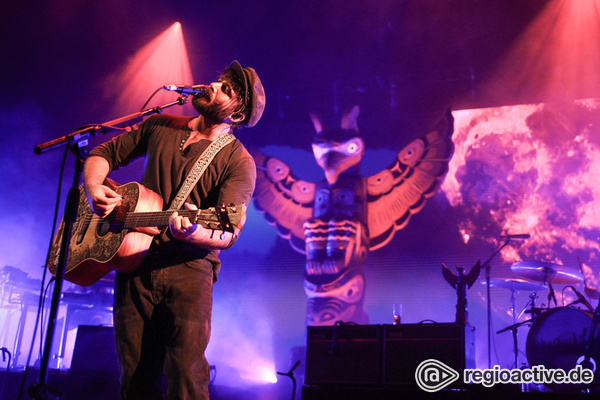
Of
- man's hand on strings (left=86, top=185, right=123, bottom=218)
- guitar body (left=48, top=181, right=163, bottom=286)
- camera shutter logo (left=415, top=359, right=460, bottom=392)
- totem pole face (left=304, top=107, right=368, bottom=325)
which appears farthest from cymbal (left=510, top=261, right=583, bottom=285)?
man's hand on strings (left=86, top=185, right=123, bottom=218)

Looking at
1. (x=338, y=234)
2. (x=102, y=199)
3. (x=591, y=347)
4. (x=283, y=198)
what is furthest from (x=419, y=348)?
(x=283, y=198)

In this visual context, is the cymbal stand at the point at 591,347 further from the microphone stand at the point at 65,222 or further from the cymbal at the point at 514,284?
the microphone stand at the point at 65,222

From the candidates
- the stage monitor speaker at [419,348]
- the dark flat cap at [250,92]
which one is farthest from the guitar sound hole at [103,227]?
the stage monitor speaker at [419,348]

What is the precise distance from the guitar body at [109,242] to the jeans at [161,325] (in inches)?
3.3

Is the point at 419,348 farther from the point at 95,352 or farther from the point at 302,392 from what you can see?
the point at 95,352

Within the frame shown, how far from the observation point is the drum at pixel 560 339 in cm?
517

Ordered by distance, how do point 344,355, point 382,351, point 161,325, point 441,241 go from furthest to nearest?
point 441,241 < point 344,355 < point 382,351 < point 161,325

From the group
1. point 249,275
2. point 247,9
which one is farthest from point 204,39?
point 249,275

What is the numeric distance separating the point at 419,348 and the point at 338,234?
3505 mm

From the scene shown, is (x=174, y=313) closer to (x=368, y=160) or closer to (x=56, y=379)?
(x=56, y=379)

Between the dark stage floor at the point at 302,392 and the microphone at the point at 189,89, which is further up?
the microphone at the point at 189,89

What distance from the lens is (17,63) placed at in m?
8.16

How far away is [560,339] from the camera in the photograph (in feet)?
17.6

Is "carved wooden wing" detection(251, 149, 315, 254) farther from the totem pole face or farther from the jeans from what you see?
the jeans
